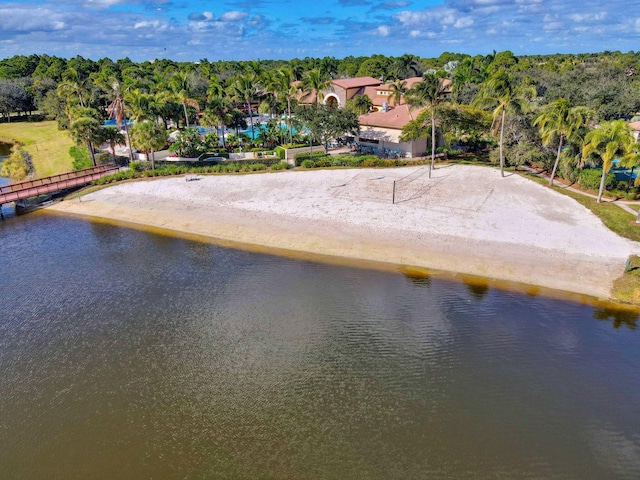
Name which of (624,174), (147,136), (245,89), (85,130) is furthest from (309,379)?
(245,89)

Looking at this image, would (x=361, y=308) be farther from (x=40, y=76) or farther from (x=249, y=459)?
(x=40, y=76)

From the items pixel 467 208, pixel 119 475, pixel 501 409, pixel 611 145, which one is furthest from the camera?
pixel 467 208

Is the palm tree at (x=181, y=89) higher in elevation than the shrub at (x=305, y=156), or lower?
higher

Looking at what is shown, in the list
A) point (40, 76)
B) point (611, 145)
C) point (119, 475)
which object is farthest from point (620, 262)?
A: point (40, 76)

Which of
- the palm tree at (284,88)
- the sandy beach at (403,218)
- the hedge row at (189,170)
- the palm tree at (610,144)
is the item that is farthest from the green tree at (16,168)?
the palm tree at (610,144)

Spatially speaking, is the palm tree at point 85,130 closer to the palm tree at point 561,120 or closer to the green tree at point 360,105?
the green tree at point 360,105

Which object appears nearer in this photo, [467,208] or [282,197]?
[467,208]

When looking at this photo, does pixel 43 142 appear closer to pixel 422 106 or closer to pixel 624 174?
pixel 422 106
